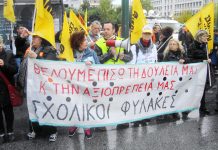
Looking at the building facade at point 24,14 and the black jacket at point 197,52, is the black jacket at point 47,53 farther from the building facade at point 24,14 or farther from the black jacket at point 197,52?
the building facade at point 24,14

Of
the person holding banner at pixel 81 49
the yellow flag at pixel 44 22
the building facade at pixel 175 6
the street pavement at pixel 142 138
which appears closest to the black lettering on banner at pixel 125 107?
the street pavement at pixel 142 138

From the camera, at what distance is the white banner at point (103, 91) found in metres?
5.03

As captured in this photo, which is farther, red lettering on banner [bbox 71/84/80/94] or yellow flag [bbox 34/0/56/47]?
red lettering on banner [bbox 71/84/80/94]

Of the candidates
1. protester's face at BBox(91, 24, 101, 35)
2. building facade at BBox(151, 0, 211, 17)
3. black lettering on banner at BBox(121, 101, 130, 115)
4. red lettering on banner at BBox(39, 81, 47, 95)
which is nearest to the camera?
red lettering on banner at BBox(39, 81, 47, 95)

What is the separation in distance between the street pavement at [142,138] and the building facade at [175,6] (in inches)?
4845

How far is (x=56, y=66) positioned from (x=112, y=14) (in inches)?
3206

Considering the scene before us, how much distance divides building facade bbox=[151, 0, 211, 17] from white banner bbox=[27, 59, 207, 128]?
123150 millimetres

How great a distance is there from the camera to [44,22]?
4879 millimetres

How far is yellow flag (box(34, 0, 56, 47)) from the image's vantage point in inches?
190

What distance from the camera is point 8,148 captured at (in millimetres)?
5059

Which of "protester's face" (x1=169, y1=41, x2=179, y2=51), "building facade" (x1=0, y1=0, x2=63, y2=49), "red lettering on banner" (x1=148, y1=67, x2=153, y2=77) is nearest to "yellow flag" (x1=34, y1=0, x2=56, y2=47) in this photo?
"red lettering on banner" (x1=148, y1=67, x2=153, y2=77)

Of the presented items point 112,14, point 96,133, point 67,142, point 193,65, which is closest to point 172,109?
point 193,65

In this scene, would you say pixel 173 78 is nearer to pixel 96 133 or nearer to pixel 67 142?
pixel 96 133

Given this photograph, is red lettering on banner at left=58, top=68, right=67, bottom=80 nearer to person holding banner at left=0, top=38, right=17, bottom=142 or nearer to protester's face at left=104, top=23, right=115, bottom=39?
person holding banner at left=0, top=38, right=17, bottom=142
